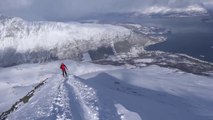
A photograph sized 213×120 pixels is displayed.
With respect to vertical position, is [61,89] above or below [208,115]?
above

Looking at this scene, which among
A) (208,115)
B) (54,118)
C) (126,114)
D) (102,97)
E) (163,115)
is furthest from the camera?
(208,115)

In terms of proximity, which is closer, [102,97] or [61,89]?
[102,97]

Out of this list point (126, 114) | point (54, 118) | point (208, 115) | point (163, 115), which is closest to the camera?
point (54, 118)

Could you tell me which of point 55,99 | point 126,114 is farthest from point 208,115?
point 55,99

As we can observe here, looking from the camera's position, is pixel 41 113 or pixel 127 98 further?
pixel 127 98

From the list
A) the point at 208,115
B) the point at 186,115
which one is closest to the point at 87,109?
the point at 186,115

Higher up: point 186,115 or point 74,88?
point 74,88

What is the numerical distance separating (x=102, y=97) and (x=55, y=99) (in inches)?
318

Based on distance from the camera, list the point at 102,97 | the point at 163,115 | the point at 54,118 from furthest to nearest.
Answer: the point at 102,97 → the point at 163,115 → the point at 54,118

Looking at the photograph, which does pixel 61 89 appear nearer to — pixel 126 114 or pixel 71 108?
pixel 71 108

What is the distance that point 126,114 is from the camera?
47875mm

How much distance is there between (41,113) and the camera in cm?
4834

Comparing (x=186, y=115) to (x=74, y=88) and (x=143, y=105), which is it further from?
(x=74, y=88)

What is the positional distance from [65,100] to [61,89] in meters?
8.34
